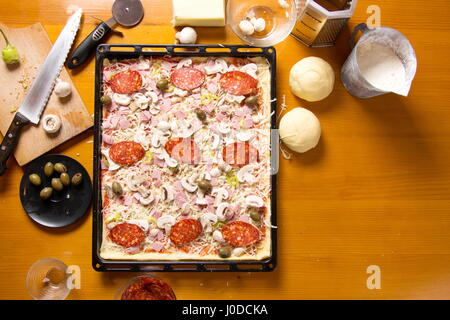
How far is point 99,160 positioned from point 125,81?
37 centimetres

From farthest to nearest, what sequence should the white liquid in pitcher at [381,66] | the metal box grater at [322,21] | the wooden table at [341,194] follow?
the wooden table at [341,194] → the white liquid in pitcher at [381,66] → the metal box grater at [322,21]

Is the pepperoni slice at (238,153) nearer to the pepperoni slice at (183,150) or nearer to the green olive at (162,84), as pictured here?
the pepperoni slice at (183,150)

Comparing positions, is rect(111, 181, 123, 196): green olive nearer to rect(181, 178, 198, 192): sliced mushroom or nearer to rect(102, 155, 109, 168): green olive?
rect(102, 155, 109, 168): green olive

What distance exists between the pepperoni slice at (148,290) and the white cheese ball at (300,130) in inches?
32.5

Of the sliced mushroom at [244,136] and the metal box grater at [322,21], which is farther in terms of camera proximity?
the sliced mushroom at [244,136]

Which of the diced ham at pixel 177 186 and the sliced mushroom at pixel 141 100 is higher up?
the sliced mushroom at pixel 141 100

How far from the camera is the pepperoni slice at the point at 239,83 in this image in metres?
1.88

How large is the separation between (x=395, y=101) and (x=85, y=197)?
1491 mm

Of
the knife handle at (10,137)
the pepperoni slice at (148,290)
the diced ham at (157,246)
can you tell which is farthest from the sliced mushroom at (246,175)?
the knife handle at (10,137)

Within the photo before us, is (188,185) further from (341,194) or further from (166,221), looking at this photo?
(341,194)

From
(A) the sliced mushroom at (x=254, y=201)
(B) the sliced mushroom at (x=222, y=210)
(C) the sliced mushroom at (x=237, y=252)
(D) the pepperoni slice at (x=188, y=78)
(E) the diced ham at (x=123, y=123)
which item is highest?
(D) the pepperoni slice at (x=188, y=78)

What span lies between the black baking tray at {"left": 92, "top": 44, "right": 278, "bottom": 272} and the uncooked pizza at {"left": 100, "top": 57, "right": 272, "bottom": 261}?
34 millimetres

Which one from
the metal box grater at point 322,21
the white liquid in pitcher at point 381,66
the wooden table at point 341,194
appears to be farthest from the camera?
the wooden table at point 341,194

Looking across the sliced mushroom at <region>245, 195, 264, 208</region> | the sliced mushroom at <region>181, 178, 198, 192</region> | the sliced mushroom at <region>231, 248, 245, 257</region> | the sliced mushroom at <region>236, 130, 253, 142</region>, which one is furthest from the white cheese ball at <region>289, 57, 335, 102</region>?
the sliced mushroom at <region>231, 248, 245, 257</region>
